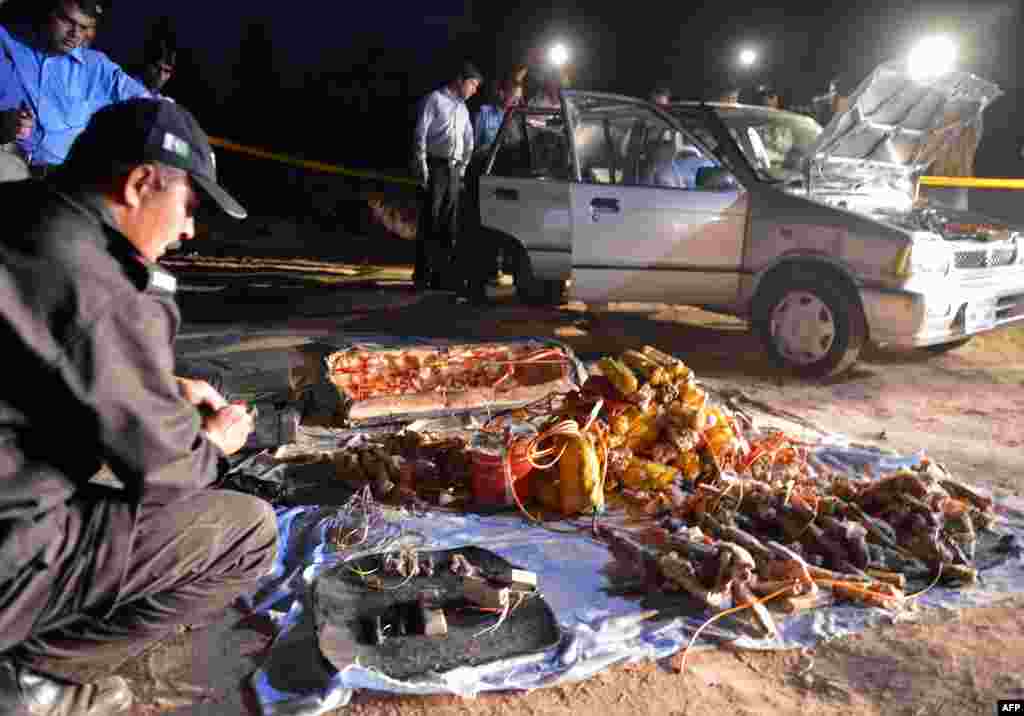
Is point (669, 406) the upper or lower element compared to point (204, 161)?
lower

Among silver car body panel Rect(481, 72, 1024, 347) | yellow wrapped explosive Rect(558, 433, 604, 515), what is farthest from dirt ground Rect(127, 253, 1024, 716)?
yellow wrapped explosive Rect(558, 433, 604, 515)

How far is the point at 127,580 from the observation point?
2.11m

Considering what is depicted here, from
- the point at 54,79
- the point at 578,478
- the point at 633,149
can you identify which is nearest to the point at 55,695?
the point at 578,478

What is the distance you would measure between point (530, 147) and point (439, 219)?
5.52ft

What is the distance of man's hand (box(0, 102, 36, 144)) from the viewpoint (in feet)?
13.9

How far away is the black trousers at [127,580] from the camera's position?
1965mm

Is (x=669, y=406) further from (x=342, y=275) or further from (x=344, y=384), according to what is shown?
(x=342, y=275)

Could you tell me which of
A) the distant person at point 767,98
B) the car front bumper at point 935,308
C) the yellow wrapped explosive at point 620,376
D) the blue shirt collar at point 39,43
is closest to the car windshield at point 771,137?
the car front bumper at point 935,308

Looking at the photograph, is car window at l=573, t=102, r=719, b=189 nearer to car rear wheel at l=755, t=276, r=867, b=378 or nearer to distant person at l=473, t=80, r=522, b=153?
car rear wheel at l=755, t=276, r=867, b=378

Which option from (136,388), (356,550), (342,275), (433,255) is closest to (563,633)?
(356,550)

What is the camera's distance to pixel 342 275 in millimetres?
10070

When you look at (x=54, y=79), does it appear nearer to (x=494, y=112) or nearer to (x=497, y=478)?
(x=497, y=478)

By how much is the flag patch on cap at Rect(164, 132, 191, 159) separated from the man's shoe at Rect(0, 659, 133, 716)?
54.4 inches

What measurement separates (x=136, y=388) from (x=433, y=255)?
701 cm
